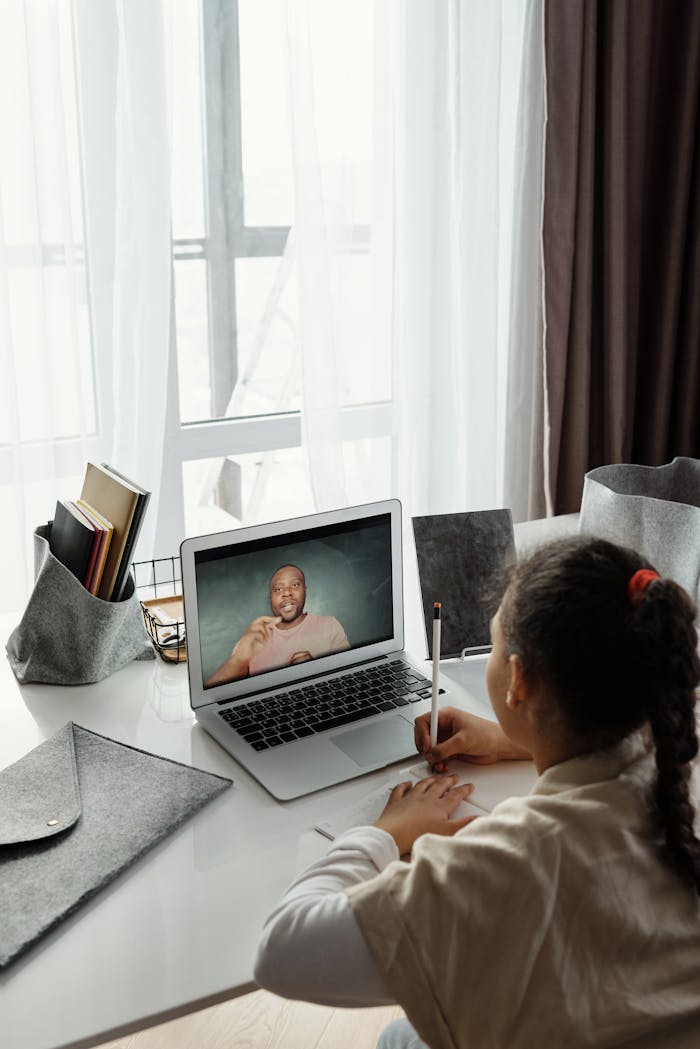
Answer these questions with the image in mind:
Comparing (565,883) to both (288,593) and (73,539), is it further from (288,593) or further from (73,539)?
(73,539)

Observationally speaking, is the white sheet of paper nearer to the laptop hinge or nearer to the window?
the laptop hinge

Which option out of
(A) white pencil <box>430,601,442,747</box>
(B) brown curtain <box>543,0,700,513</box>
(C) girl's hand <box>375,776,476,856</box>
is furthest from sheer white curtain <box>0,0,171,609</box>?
(C) girl's hand <box>375,776,476,856</box>

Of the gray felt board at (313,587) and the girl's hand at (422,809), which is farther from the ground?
the gray felt board at (313,587)

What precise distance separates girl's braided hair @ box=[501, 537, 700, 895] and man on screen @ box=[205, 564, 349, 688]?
1.50 feet

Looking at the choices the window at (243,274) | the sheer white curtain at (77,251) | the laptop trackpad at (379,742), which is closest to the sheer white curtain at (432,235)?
the window at (243,274)

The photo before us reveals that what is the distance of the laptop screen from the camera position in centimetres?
128

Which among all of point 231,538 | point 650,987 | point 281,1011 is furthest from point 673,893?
point 281,1011

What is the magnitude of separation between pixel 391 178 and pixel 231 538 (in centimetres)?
116

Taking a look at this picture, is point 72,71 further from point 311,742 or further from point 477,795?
point 477,795

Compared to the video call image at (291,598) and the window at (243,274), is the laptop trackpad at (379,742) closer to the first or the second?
the video call image at (291,598)

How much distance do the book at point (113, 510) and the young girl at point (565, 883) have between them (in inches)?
22.9

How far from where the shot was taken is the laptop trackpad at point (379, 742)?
1.23 metres

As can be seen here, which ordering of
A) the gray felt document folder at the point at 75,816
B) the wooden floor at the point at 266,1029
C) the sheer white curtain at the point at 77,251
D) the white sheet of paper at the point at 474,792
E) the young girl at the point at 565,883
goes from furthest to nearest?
1. the sheer white curtain at the point at 77,251
2. the wooden floor at the point at 266,1029
3. the white sheet of paper at the point at 474,792
4. the gray felt document folder at the point at 75,816
5. the young girl at the point at 565,883

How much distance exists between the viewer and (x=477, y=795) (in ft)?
3.81
